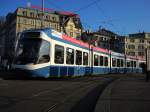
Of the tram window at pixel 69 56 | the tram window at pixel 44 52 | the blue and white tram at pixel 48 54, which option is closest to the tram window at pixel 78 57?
the blue and white tram at pixel 48 54

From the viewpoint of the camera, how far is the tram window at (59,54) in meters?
21.7

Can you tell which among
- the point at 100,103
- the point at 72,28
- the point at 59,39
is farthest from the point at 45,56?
the point at 72,28

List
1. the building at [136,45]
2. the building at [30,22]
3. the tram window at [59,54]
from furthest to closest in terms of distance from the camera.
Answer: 1. the building at [136,45]
2. the building at [30,22]
3. the tram window at [59,54]

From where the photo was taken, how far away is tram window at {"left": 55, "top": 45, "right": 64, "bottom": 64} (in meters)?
21.7

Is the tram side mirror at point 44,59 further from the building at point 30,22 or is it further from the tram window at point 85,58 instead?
the building at point 30,22

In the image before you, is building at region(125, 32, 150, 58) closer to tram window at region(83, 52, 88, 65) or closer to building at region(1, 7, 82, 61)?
building at region(1, 7, 82, 61)

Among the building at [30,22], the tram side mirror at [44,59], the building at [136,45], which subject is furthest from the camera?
the building at [136,45]

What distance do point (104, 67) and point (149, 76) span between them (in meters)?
12.2

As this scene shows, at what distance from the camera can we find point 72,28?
103875 mm

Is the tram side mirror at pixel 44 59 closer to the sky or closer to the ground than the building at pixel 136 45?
closer to the ground

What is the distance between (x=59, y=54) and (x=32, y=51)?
2.74m

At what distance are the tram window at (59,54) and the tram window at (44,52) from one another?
47.0 inches

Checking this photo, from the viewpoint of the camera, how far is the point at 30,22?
93.3m

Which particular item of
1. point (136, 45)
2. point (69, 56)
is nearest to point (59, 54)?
point (69, 56)
